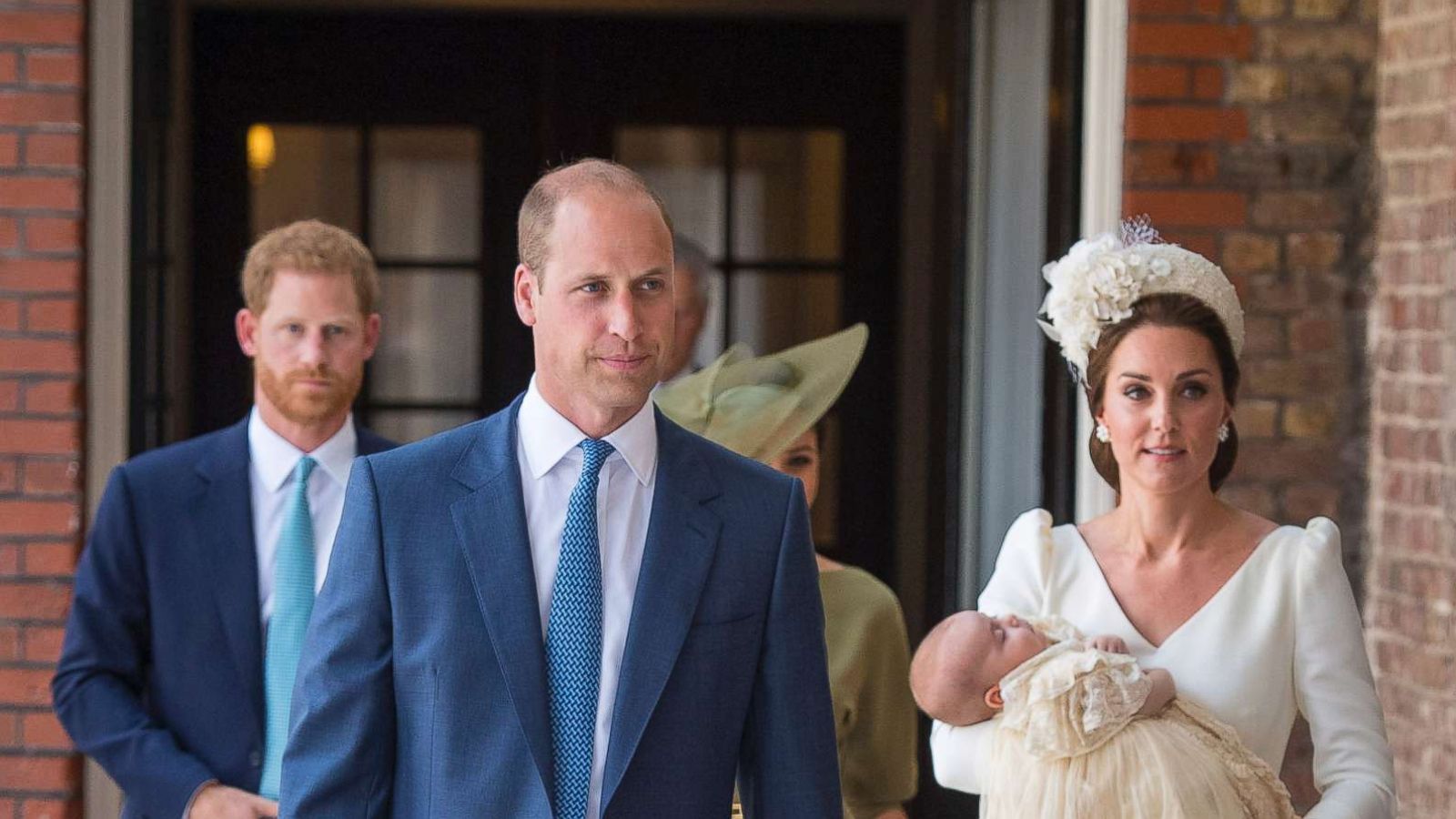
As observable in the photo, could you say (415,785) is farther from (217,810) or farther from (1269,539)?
(1269,539)

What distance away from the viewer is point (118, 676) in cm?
320

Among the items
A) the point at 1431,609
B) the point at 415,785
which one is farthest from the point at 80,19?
the point at 1431,609

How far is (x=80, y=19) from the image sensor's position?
414 cm

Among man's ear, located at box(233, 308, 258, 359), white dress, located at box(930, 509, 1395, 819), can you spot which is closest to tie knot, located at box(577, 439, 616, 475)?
white dress, located at box(930, 509, 1395, 819)

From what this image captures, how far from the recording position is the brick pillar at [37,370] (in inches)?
162

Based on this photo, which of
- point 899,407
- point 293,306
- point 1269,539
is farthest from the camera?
point 899,407

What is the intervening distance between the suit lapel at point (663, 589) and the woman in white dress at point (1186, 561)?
0.70 meters

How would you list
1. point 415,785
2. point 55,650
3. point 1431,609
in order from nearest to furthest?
1. point 415,785
2. point 1431,609
3. point 55,650

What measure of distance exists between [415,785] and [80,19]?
101 inches

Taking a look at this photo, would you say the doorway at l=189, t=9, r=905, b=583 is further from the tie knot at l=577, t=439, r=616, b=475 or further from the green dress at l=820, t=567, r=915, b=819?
the tie knot at l=577, t=439, r=616, b=475

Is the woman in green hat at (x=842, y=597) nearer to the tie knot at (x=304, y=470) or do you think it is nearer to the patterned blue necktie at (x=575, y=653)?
the tie knot at (x=304, y=470)

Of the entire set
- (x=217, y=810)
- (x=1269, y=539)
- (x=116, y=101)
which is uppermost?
(x=116, y=101)

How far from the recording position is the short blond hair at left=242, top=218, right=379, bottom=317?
11.0 ft

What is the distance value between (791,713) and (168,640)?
4.50 feet
